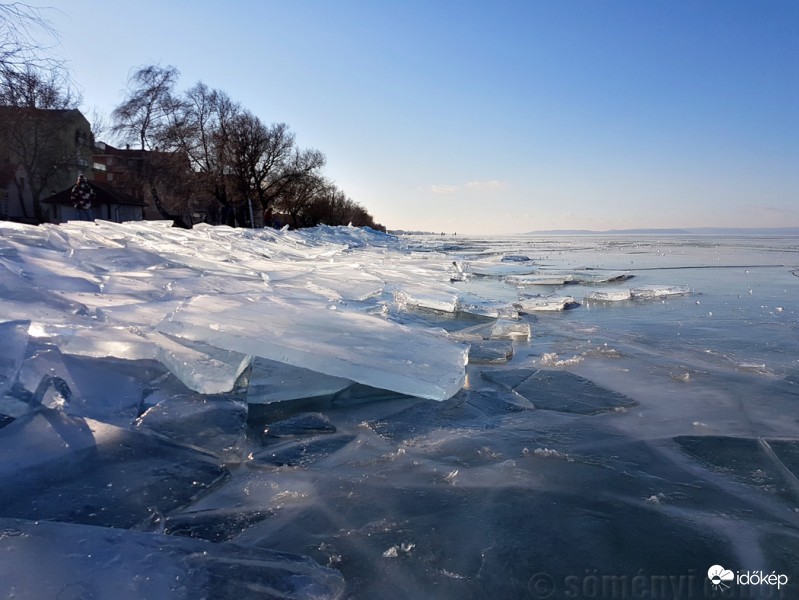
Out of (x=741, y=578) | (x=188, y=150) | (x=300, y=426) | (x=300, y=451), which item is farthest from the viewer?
(x=188, y=150)

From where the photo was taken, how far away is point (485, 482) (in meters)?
2.25

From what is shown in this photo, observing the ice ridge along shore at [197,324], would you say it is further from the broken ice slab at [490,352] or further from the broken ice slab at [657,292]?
the broken ice slab at [657,292]

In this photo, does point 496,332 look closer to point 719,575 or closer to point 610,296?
point 610,296

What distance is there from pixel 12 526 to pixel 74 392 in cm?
120

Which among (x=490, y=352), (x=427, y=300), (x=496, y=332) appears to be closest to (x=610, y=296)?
(x=427, y=300)

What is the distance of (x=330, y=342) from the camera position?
3469 mm

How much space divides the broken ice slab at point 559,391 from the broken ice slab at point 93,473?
2017 mm

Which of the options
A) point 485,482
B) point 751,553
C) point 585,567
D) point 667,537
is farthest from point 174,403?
point 751,553

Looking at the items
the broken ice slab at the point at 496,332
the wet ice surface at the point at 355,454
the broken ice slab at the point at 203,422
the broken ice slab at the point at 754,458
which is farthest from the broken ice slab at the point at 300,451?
the broken ice slab at the point at 496,332

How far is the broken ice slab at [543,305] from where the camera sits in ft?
25.1

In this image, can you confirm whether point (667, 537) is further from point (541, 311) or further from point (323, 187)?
point (323, 187)

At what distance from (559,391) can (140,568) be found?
2753mm

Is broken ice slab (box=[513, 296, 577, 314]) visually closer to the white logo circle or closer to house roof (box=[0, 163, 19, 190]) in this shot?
the white logo circle

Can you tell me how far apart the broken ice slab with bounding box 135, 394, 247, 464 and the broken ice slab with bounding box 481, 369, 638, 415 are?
1779mm
